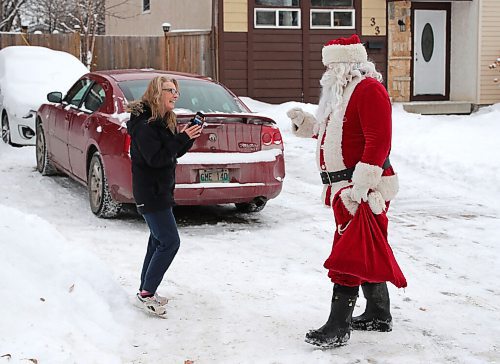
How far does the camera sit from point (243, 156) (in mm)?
7977

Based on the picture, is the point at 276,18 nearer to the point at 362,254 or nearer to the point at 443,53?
the point at 443,53

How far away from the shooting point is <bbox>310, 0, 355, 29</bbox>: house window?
65.8 ft

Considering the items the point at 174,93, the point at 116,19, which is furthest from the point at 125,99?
the point at 116,19

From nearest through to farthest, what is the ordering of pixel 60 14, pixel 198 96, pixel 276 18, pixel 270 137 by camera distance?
1. pixel 270 137
2. pixel 198 96
3. pixel 276 18
4. pixel 60 14

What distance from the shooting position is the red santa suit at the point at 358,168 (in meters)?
4.57

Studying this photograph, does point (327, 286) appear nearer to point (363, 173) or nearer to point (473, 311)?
point (473, 311)

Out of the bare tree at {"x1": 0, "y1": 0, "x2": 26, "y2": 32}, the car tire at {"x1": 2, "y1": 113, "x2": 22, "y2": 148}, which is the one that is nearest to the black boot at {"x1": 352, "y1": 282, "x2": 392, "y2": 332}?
the car tire at {"x1": 2, "y1": 113, "x2": 22, "y2": 148}

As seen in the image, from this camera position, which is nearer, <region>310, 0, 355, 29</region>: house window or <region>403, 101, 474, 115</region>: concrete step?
<region>310, 0, 355, 29</region>: house window

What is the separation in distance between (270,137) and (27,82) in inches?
280

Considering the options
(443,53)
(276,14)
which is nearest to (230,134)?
(276,14)

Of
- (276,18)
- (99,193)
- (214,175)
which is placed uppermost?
(276,18)

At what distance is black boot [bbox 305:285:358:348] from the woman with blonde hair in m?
1.11

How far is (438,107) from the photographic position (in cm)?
2058

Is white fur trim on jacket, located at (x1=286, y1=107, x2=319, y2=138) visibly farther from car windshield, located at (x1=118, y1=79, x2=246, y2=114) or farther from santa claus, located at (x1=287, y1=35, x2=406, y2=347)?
car windshield, located at (x1=118, y1=79, x2=246, y2=114)
